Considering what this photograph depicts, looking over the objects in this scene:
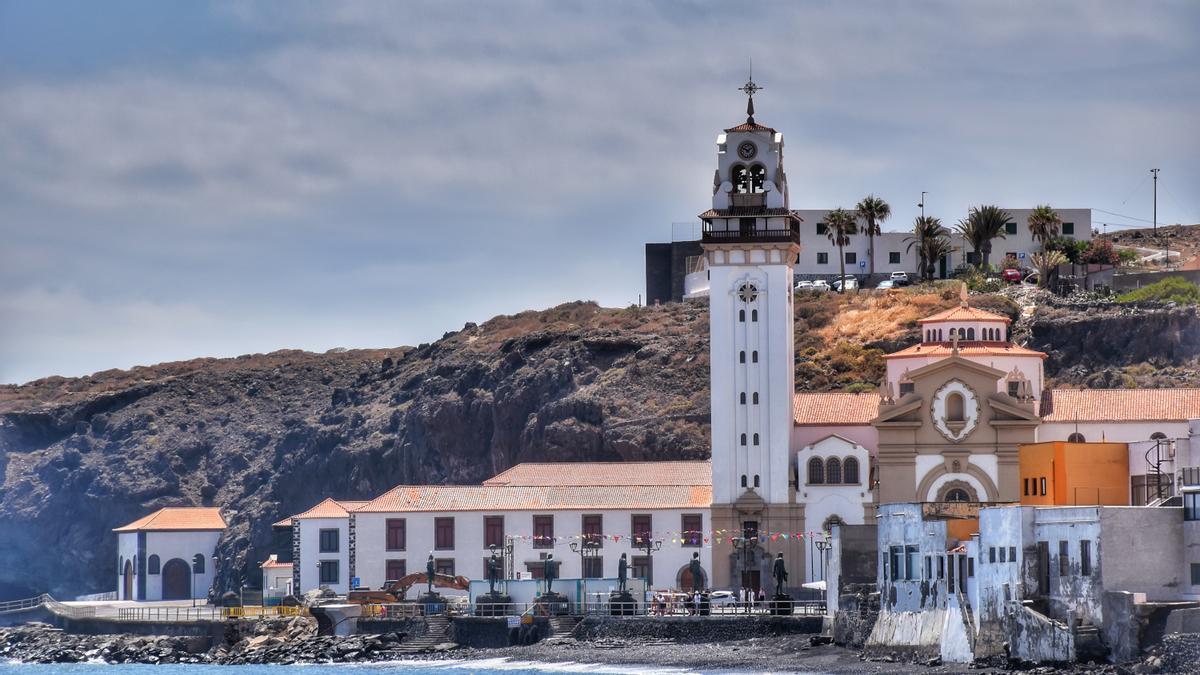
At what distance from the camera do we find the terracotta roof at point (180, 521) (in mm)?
104938

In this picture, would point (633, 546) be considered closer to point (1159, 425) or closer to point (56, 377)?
point (1159, 425)

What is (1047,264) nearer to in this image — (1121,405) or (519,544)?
(1121,405)

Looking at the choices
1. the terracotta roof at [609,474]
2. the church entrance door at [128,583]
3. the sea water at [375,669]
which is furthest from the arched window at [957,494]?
the church entrance door at [128,583]

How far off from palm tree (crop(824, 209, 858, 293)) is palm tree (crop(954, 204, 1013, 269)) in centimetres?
677

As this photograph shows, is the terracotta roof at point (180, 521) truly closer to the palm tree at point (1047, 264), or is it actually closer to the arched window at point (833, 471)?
the arched window at point (833, 471)

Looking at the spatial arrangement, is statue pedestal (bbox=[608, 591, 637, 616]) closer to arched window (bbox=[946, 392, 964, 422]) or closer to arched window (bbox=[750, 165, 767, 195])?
arched window (bbox=[946, 392, 964, 422])

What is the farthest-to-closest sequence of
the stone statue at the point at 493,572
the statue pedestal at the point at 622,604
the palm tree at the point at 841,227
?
the palm tree at the point at 841,227, the stone statue at the point at 493,572, the statue pedestal at the point at 622,604

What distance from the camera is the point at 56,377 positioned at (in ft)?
511

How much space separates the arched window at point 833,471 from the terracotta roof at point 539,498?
4.93m

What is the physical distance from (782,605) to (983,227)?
5294 centimetres

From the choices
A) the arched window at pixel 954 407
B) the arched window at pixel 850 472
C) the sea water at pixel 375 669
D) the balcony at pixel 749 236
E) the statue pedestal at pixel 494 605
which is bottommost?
the sea water at pixel 375 669

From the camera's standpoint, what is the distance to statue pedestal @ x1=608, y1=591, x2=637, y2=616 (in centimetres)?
7540

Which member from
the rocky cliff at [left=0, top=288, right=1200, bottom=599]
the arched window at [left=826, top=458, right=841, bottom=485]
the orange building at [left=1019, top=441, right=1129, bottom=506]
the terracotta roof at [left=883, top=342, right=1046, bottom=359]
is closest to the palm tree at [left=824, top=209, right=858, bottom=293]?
the rocky cliff at [left=0, top=288, right=1200, bottom=599]

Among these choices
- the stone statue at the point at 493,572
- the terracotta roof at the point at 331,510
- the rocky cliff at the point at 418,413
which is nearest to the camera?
the stone statue at the point at 493,572
